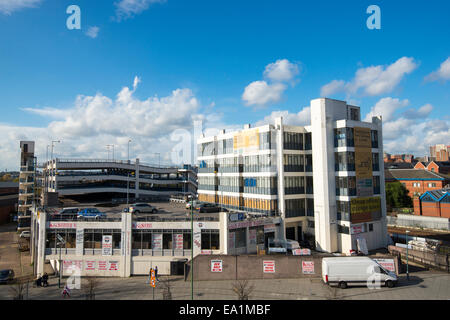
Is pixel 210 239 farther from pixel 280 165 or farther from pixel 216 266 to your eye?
pixel 280 165

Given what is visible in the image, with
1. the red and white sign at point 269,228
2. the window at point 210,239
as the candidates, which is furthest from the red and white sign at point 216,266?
the red and white sign at point 269,228

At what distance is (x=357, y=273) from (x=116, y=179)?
191 ft

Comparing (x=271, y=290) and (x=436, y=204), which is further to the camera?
(x=436, y=204)

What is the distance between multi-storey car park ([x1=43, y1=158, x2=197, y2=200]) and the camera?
65000 mm

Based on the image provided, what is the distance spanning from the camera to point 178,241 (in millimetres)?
32969

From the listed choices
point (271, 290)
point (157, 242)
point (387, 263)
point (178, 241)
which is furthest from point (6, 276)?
point (387, 263)

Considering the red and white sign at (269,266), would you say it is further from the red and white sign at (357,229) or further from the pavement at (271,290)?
the red and white sign at (357,229)

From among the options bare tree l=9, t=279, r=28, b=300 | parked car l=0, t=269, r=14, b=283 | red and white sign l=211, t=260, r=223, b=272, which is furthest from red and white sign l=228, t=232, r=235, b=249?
parked car l=0, t=269, r=14, b=283

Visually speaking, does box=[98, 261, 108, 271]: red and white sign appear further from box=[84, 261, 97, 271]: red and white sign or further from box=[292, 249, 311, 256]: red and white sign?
box=[292, 249, 311, 256]: red and white sign

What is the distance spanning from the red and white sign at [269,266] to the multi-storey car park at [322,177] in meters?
10.1

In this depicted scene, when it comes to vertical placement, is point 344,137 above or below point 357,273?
above

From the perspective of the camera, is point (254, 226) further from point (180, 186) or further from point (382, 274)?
point (180, 186)
